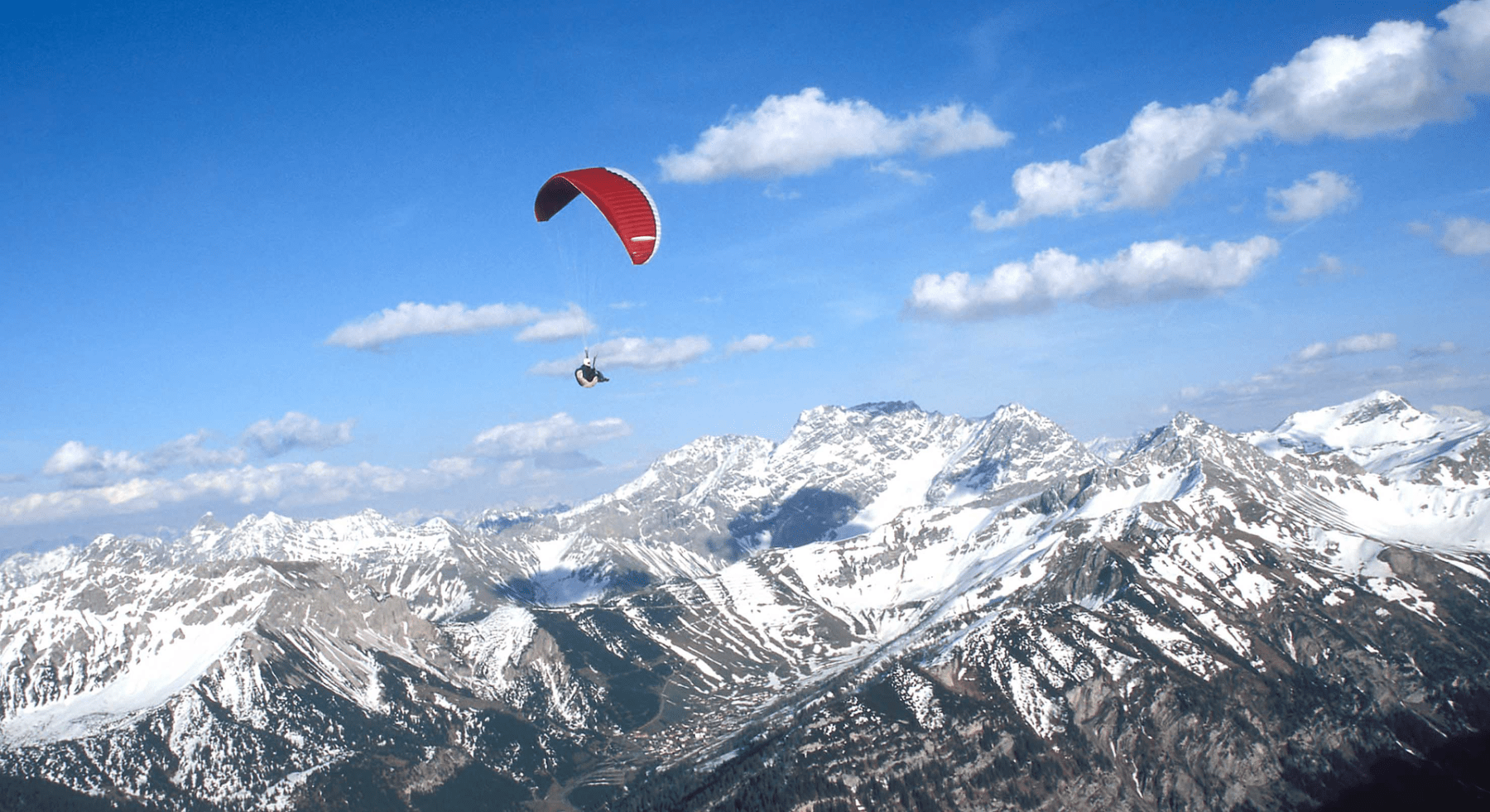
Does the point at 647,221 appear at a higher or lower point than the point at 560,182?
lower

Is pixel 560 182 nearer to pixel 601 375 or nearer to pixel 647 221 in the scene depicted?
pixel 647 221

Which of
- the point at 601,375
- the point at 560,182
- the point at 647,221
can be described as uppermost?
the point at 560,182

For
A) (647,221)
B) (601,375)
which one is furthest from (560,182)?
(601,375)

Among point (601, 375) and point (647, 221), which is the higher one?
point (647, 221)
